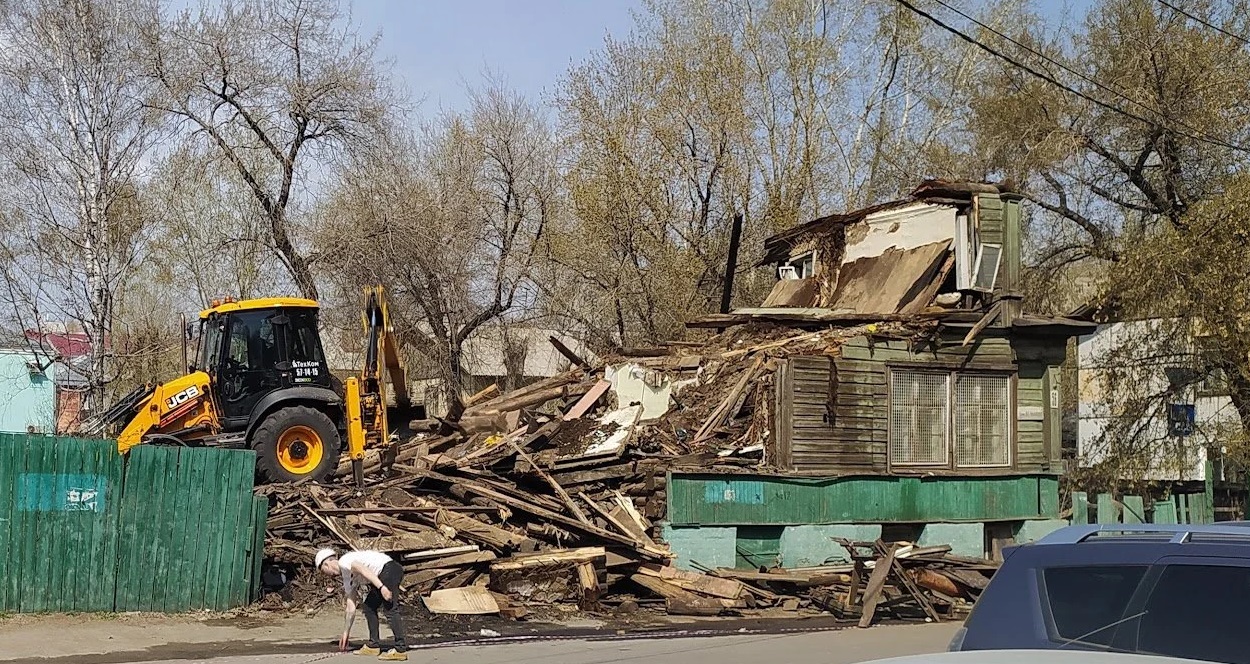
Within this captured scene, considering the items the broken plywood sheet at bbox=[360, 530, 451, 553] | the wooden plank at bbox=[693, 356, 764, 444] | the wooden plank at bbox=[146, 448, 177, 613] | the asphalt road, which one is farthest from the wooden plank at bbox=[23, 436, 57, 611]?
the wooden plank at bbox=[693, 356, 764, 444]

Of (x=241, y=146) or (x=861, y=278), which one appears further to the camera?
(x=241, y=146)

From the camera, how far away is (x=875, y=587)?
14945mm

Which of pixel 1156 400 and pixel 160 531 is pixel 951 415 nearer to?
pixel 1156 400

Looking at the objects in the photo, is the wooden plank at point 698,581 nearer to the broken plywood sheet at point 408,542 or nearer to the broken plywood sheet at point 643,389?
the broken plywood sheet at point 408,542

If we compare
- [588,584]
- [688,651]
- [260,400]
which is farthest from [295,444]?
[688,651]

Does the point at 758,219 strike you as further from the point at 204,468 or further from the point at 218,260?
the point at 204,468

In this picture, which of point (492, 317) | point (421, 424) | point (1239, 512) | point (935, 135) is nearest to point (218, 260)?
point (492, 317)

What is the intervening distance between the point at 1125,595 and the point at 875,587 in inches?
428

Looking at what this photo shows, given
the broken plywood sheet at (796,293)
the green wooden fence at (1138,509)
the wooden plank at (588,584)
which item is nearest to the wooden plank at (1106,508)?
the green wooden fence at (1138,509)

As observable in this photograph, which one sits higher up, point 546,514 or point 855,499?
point 855,499

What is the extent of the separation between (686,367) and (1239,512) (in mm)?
12493

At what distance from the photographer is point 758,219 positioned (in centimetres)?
3092

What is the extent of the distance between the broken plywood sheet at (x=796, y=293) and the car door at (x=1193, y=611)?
19.0 m

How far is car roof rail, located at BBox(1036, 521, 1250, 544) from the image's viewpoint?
4.50 m
